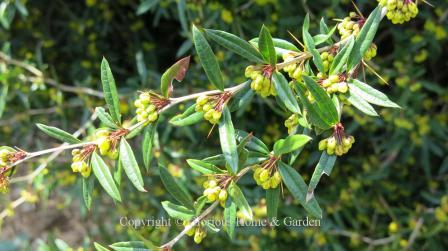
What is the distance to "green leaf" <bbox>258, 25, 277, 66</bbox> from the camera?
1.17 metres

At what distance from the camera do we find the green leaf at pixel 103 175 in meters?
1.32

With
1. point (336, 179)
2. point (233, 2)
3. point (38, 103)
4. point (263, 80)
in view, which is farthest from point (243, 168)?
point (38, 103)

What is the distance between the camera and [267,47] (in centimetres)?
119

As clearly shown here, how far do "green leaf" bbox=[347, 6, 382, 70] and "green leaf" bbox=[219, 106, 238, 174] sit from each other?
12.0 inches

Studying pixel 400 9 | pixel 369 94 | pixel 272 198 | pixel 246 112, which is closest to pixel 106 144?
pixel 272 198

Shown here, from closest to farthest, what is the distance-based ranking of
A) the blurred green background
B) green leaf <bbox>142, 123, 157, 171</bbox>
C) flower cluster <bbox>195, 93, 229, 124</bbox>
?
1. flower cluster <bbox>195, 93, 229, 124</bbox>
2. green leaf <bbox>142, 123, 157, 171</bbox>
3. the blurred green background

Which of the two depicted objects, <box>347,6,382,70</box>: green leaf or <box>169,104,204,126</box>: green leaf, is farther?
<box>169,104,204,126</box>: green leaf

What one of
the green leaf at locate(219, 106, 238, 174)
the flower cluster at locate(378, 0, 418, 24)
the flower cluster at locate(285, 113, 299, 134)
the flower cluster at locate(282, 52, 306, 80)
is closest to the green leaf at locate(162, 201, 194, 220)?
the green leaf at locate(219, 106, 238, 174)

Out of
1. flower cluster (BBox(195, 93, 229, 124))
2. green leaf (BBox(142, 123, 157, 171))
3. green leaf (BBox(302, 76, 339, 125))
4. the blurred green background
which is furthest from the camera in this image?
the blurred green background

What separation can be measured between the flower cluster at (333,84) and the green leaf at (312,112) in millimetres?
62

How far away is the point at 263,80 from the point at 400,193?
6.18ft

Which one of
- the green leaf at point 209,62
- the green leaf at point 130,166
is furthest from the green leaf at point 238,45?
the green leaf at point 130,166

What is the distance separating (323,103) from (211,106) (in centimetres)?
27

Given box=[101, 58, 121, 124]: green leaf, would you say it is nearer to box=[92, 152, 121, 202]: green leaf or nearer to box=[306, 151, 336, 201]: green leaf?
box=[92, 152, 121, 202]: green leaf
